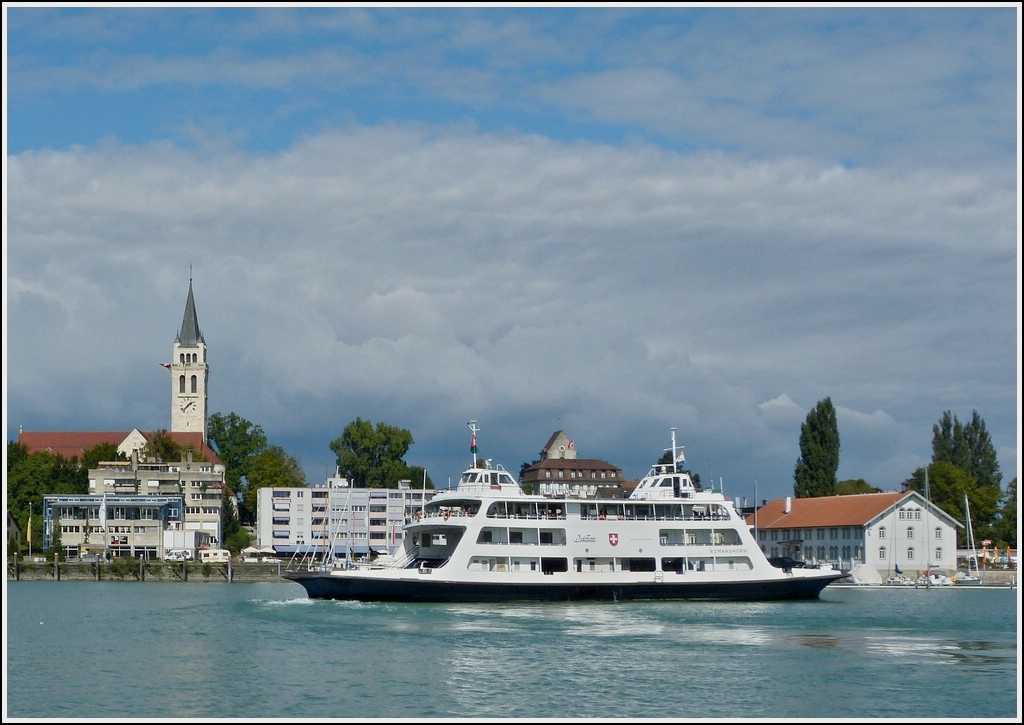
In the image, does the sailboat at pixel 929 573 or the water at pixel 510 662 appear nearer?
the water at pixel 510 662

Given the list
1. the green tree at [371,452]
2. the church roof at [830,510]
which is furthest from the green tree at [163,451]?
the church roof at [830,510]

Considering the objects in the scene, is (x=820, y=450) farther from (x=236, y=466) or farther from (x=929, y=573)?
(x=236, y=466)

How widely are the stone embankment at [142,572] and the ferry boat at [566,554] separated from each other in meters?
35.0

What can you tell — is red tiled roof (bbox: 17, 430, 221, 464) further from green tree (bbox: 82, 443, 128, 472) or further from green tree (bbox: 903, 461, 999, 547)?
green tree (bbox: 903, 461, 999, 547)

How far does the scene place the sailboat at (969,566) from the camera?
84.7 meters

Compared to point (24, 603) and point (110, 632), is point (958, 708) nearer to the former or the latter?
point (110, 632)

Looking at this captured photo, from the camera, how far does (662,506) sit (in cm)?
5678

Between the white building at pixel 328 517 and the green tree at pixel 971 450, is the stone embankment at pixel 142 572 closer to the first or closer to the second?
the white building at pixel 328 517

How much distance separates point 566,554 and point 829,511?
44.0 meters

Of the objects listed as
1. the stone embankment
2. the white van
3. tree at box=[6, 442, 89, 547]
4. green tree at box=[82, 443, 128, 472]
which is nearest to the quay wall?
the stone embankment

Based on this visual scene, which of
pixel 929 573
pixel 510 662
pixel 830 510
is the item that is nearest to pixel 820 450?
pixel 830 510

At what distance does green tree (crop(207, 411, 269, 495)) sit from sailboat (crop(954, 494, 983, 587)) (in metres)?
65.2

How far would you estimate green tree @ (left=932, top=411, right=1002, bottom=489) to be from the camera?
366 feet

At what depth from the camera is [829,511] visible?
307 ft
